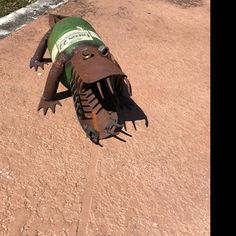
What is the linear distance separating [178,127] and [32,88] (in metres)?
2.44

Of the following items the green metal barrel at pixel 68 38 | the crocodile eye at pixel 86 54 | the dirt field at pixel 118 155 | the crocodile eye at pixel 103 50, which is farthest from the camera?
the green metal barrel at pixel 68 38

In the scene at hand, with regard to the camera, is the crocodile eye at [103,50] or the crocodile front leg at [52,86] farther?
the crocodile front leg at [52,86]

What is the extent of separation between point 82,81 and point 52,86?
0.86m

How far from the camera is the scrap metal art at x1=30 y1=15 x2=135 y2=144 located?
591cm

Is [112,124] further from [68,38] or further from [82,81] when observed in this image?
[68,38]

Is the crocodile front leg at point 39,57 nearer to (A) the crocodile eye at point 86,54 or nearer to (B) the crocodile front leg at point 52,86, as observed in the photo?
(B) the crocodile front leg at point 52,86

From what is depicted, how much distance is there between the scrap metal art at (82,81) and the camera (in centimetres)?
591

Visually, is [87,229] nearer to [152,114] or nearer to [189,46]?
[152,114]

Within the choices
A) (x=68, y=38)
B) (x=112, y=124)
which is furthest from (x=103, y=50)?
(x=112, y=124)

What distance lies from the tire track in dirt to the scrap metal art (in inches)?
→ 15.3

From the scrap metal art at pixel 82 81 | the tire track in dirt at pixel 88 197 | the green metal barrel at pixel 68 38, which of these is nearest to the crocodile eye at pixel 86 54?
the scrap metal art at pixel 82 81

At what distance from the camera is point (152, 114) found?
660 cm
